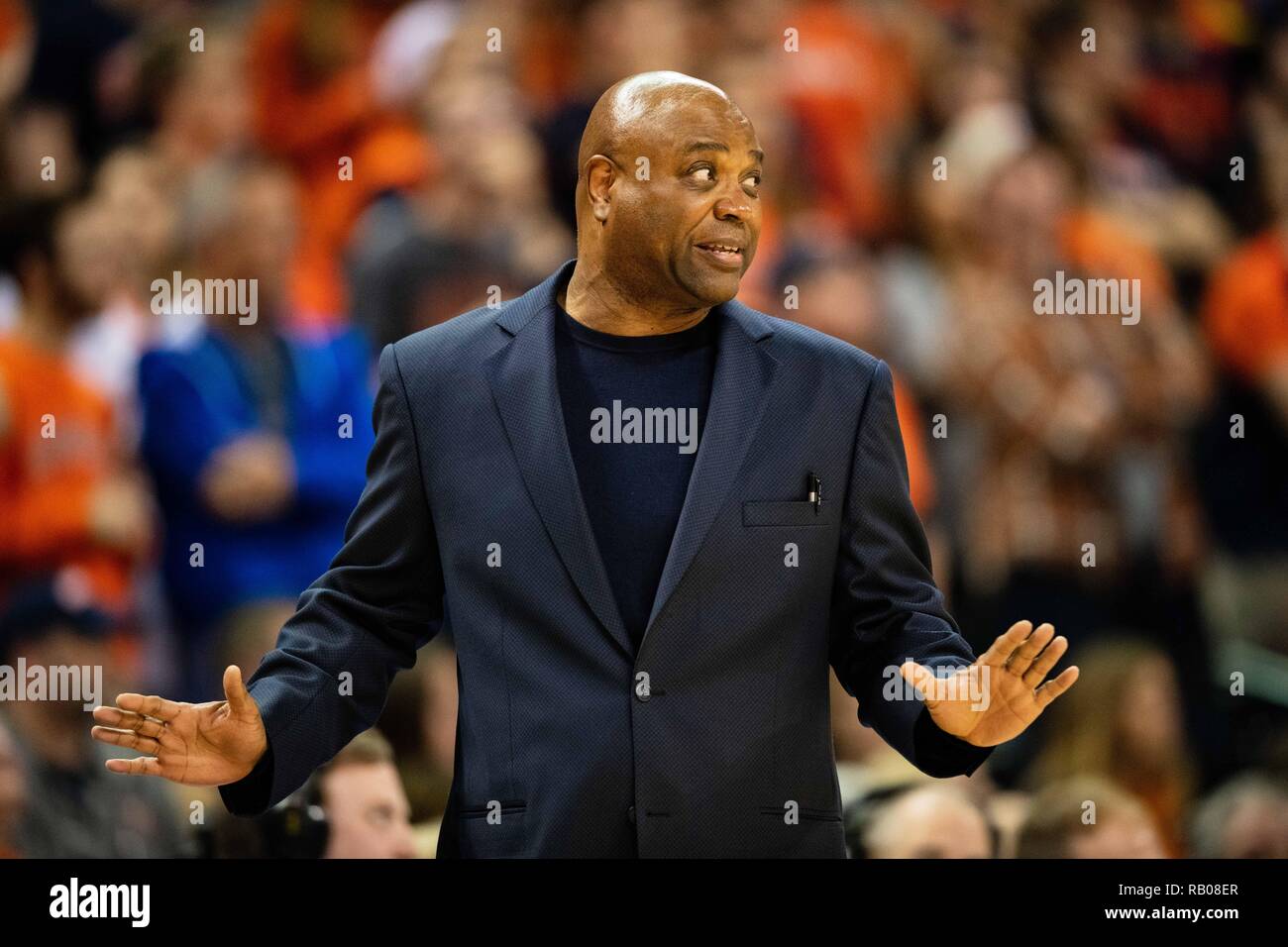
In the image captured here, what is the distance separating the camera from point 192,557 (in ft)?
13.1

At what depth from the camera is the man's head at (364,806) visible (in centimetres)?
318

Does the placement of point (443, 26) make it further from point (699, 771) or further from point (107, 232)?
point (699, 771)

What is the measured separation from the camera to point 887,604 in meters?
2.09

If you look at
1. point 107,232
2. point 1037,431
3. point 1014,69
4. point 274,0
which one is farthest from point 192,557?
point 1014,69

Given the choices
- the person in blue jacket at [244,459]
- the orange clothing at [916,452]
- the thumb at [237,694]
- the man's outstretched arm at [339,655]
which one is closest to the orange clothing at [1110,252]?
the orange clothing at [916,452]

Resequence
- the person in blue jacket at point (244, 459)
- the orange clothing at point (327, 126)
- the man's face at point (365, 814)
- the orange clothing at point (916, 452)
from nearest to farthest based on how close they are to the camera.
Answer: the man's face at point (365, 814) < the person in blue jacket at point (244, 459) < the orange clothing at point (916, 452) < the orange clothing at point (327, 126)

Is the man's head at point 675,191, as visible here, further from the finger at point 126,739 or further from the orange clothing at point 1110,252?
the orange clothing at point 1110,252

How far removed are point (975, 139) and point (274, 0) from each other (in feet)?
5.89

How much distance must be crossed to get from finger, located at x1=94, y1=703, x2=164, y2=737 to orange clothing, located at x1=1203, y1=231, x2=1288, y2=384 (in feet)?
11.0

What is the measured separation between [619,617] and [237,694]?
0.42m

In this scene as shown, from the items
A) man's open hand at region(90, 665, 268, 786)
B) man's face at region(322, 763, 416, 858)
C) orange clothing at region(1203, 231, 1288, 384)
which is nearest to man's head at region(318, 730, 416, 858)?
man's face at region(322, 763, 416, 858)

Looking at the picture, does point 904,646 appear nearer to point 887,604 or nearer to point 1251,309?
point 887,604

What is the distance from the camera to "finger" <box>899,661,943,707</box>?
192cm

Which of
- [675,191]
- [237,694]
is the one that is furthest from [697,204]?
[237,694]
